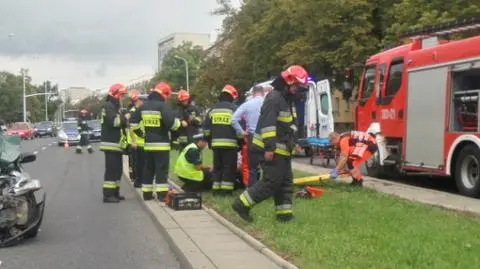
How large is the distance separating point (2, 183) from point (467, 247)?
5.44 metres

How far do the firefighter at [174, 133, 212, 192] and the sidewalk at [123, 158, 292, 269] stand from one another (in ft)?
5.59

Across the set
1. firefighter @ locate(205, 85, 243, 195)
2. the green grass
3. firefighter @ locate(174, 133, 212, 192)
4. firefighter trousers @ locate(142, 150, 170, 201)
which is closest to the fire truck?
the green grass

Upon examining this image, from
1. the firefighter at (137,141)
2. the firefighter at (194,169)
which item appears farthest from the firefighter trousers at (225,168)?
the firefighter at (137,141)

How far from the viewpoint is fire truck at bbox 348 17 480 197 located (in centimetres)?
1184

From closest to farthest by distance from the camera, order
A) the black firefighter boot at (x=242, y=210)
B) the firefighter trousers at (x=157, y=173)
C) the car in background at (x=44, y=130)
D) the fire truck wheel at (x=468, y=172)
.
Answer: the black firefighter boot at (x=242, y=210) < the firefighter trousers at (x=157, y=173) < the fire truck wheel at (x=468, y=172) < the car in background at (x=44, y=130)

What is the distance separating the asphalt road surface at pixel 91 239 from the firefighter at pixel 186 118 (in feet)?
4.97

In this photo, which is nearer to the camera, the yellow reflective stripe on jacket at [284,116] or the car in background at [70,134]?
the yellow reflective stripe on jacket at [284,116]

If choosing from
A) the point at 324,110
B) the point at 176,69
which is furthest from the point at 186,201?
the point at 176,69

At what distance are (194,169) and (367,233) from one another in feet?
16.2

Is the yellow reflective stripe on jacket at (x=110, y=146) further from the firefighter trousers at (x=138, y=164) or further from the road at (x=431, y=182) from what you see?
the road at (x=431, y=182)

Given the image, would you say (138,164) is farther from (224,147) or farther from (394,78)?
(394,78)

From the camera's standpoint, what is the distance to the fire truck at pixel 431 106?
1184 centimetres

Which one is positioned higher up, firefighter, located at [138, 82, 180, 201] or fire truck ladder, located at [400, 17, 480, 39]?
fire truck ladder, located at [400, 17, 480, 39]

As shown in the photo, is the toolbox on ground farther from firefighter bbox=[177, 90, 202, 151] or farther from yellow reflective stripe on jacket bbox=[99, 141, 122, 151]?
firefighter bbox=[177, 90, 202, 151]
